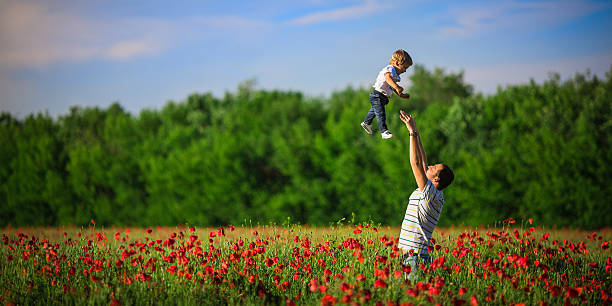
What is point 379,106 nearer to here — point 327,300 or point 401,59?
point 401,59

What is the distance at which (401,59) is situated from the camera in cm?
596

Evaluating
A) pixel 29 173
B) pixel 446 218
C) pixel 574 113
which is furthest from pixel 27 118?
pixel 574 113

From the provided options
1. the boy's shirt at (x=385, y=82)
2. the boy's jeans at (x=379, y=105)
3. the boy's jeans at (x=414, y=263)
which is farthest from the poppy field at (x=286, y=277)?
the boy's shirt at (x=385, y=82)

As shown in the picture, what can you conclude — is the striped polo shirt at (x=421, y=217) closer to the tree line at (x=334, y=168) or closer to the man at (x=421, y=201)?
the man at (x=421, y=201)

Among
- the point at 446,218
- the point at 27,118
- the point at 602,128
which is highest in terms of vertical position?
the point at 27,118

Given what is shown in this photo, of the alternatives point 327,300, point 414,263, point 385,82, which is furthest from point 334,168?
point 327,300

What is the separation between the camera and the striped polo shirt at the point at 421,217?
6473mm

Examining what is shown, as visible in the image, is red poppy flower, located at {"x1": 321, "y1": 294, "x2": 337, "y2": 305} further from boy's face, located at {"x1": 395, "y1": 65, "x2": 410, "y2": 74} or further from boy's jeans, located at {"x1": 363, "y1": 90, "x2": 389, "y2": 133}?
boy's face, located at {"x1": 395, "y1": 65, "x2": 410, "y2": 74}

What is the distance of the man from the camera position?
6457 millimetres

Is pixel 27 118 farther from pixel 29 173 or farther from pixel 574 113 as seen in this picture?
pixel 574 113

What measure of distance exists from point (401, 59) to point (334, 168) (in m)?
Result: 17.3

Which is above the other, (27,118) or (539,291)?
(27,118)

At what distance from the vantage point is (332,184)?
75.9 ft

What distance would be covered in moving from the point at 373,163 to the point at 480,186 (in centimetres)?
448
